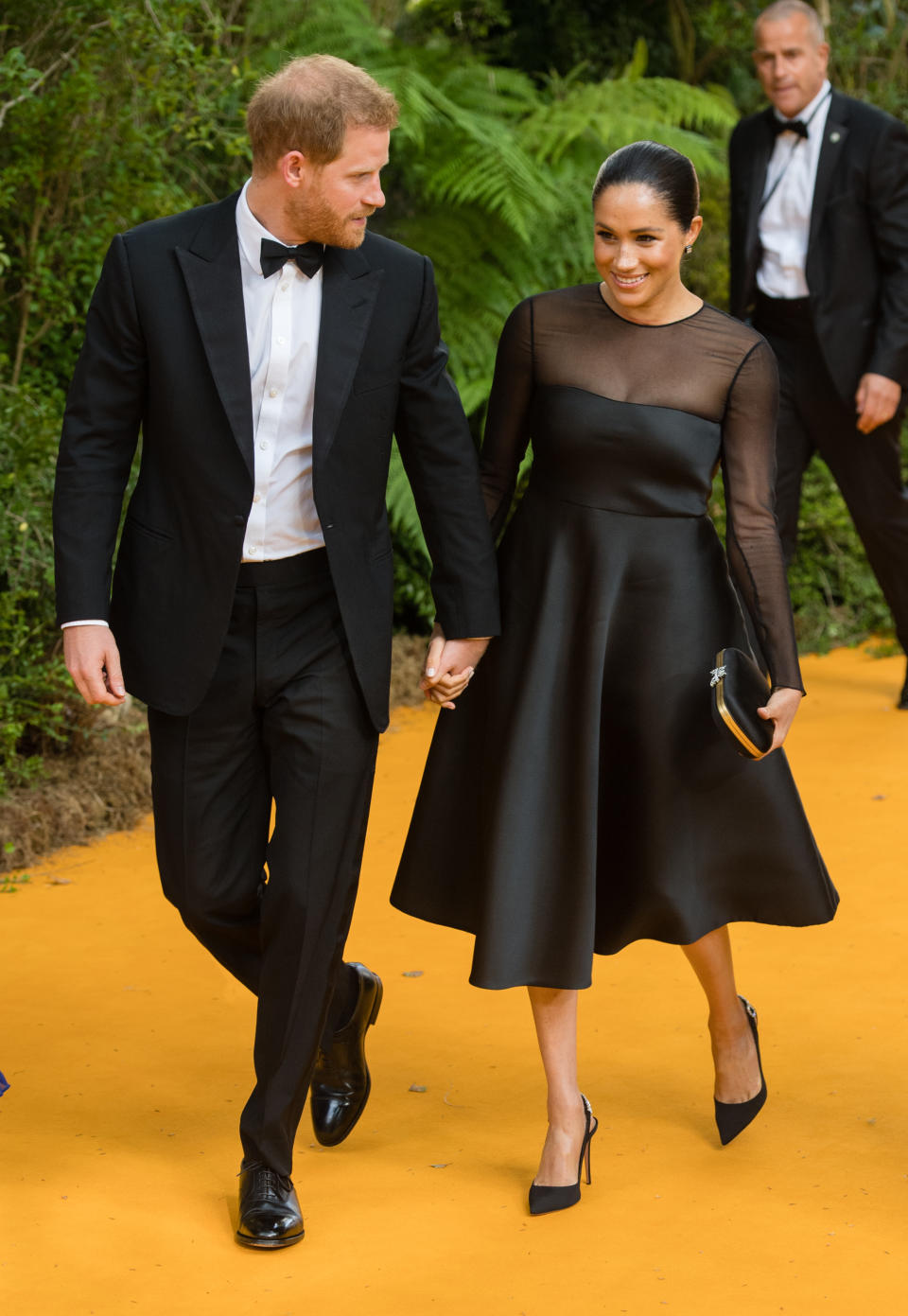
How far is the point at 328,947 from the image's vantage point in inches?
120

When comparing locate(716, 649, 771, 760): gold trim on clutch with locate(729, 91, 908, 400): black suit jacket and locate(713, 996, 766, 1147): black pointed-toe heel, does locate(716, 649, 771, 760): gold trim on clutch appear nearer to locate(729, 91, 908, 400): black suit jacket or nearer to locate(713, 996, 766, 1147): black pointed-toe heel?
locate(713, 996, 766, 1147): black pointed-toe heel

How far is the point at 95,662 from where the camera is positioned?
292 cm

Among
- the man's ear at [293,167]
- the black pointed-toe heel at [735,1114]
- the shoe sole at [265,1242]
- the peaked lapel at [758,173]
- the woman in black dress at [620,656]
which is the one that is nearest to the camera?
the man's ear at [293,167]

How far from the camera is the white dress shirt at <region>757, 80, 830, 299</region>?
19.7 ft

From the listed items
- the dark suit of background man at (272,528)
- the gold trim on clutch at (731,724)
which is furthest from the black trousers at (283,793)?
the gold trim on clutch at (731,724)

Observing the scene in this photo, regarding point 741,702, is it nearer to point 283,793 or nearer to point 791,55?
point 283,793

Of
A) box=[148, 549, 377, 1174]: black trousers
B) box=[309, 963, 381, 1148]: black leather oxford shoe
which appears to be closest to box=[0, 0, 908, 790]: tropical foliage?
box=[309, 963, 381, 1148]: black leather oxford shoe

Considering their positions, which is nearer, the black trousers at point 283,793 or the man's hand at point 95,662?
the man's hand at point 95,662

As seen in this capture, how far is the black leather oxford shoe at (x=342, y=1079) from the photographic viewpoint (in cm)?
339

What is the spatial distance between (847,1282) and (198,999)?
1889 millimetres

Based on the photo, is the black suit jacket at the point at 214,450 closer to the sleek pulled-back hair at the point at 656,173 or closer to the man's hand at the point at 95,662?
the man's hand at the point at 95,662

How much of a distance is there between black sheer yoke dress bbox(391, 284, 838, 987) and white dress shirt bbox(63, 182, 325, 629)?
0.45 metres

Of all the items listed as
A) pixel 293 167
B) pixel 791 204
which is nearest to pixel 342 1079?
pixel 293 167

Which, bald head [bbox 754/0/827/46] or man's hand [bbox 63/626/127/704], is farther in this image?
bald head [bbox 754/0/827/46]
